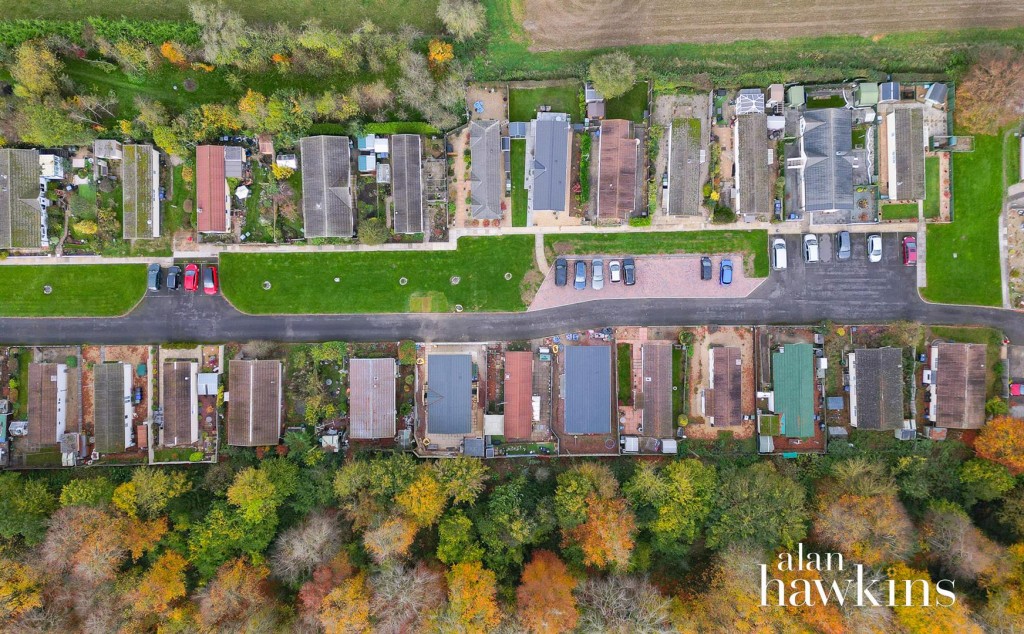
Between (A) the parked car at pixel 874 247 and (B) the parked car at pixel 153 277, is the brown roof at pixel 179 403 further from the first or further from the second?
(A) the parked car at pixel 874 247

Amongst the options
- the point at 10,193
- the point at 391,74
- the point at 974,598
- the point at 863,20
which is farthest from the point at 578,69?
the point at 974,598

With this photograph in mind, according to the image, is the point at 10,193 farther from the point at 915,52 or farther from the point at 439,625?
the point at 915,52

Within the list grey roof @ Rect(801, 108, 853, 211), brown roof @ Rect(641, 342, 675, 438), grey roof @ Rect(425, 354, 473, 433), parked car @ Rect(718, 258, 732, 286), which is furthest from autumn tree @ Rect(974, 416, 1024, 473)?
grey roof @ Rect(425, 354, 473, 433)

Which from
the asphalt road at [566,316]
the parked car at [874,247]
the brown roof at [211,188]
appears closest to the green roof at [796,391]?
the asphalt road at [566,316]

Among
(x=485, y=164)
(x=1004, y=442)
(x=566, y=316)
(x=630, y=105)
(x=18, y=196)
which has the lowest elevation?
(x=1004, y=442)

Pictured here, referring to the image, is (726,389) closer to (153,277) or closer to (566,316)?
(566,316)

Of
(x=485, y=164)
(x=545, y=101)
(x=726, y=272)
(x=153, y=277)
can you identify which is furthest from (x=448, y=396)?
(x=153, y=277)
